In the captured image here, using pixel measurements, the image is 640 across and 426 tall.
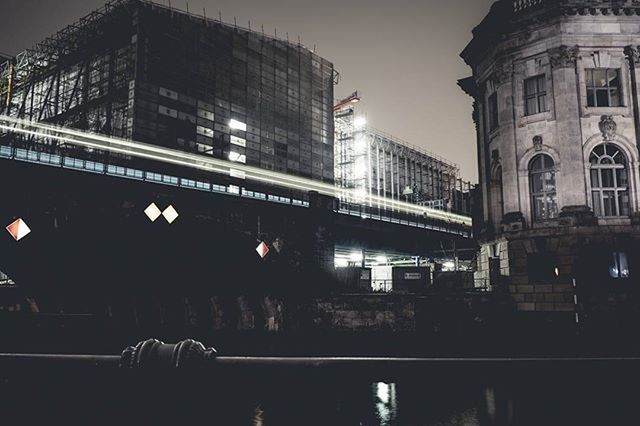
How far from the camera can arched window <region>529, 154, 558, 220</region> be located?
95.4 ft

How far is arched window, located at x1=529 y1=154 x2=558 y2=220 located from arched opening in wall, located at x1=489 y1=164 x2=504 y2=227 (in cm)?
258

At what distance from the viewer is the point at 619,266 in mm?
26562

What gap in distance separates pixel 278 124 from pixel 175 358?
2627 inches

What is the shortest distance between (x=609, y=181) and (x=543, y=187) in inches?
138

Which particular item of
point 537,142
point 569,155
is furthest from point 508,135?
point 569,155

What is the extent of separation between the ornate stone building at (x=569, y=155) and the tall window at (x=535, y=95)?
0.06 meters

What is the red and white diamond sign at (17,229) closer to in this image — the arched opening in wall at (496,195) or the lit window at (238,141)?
the arched opening in wall at (496,195)

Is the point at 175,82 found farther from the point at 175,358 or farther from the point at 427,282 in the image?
the point at 175,358

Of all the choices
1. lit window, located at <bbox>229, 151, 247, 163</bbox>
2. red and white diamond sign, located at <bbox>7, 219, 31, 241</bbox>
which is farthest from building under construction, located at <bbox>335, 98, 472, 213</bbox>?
red and white diamond sign, located at <bbox>7, 219, 31, 241</bbox>

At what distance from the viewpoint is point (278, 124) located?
236ft

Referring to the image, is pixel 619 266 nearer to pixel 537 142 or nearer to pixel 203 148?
pixel 537 142

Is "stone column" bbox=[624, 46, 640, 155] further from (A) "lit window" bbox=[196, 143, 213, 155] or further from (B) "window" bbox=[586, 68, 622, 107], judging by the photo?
(A) "lit window" bbox=[196, 143, 213, 155]

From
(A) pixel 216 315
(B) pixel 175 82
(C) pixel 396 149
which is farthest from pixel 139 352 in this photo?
(C) pixel 396 149

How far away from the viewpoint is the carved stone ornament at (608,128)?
28.0 metres
